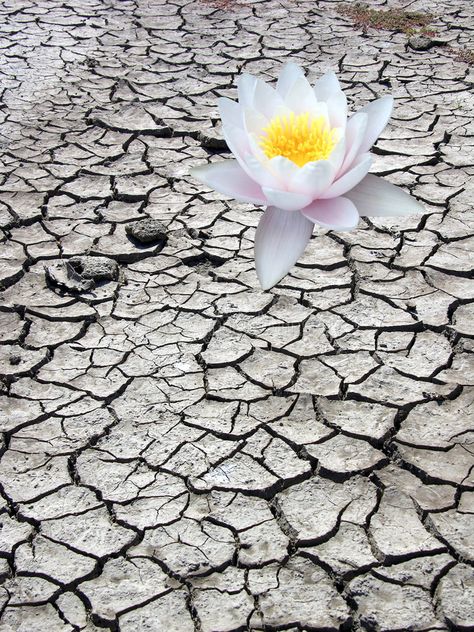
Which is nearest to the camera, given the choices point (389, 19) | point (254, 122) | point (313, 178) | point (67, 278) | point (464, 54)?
point (313, 178)

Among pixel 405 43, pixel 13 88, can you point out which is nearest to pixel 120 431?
pixel 13 88

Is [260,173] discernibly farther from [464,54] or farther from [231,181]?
[464,54]

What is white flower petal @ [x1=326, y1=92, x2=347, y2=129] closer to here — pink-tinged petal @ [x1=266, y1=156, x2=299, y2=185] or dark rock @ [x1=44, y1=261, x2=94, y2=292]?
pink-tinged petal @ [x1=266, y1=156, x2=299, y2=185]

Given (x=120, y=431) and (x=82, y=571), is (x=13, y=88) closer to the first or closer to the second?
(x=120, y=431)

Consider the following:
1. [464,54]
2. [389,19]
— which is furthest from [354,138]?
[389,19]

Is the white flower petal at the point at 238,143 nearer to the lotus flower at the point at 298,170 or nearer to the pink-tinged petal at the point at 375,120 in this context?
the lotus flower at the point at 298,170

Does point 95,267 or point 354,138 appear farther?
point 95,267
